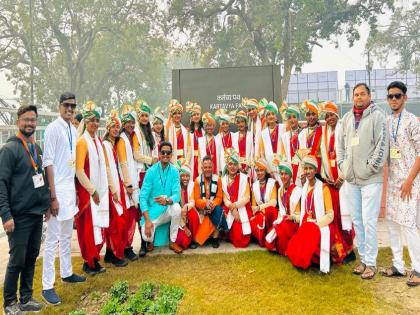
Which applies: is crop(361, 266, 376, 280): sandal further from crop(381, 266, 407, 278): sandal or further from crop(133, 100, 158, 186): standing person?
crop(133, 100, 158, 186): standing person

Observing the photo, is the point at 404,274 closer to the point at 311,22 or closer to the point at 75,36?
the point at 311,22

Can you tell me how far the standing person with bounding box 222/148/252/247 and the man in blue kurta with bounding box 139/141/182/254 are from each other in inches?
28.5

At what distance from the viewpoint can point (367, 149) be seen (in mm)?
4125

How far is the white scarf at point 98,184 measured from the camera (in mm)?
4492

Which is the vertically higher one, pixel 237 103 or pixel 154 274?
pixel 237 103

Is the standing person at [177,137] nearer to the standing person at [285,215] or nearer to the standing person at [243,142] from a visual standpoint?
the standing person at [243,142]

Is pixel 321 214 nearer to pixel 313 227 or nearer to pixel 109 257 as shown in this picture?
pixel 313 227

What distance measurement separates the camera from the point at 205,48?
71.9ft

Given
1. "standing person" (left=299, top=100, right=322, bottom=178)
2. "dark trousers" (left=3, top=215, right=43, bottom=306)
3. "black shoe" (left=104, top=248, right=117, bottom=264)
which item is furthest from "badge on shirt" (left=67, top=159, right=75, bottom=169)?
"standing person" (left=299, top=100, right=322, bottom=178)

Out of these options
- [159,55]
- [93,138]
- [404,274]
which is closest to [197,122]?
[93,138]

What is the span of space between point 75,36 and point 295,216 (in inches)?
940

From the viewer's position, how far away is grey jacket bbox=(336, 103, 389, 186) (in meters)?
4.04

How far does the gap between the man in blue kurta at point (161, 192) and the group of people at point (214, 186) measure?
1 centimetres

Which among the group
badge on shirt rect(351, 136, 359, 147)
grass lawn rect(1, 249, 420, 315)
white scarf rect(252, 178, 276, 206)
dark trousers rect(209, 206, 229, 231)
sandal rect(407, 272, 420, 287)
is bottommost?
grass lawn rect(1, 249, 420, 315)
